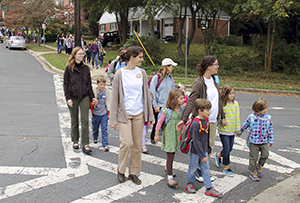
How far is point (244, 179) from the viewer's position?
4.92 metres

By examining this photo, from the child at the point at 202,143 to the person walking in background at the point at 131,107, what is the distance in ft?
2.77

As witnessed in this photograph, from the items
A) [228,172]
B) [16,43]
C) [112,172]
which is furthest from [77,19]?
[16,43]

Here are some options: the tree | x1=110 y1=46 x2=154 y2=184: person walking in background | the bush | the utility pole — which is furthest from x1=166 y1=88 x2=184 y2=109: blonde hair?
the bush

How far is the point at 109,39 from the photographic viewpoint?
36.2 meters

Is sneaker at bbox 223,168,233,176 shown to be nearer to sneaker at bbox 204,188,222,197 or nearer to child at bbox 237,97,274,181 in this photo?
child at bbox 237,97,274,181

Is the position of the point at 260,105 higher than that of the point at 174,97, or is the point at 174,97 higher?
the point at 174,97

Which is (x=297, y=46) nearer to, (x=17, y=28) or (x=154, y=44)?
(x=154, y=44)

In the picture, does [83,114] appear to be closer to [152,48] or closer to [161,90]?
[161,90]

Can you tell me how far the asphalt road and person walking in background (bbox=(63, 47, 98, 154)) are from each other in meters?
0.55

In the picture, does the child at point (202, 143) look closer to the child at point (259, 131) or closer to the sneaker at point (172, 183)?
the sneaker at point (172, 183)

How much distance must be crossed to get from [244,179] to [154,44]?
16.3 m

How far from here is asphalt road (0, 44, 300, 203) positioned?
167 inches

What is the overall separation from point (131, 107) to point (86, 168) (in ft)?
4.85

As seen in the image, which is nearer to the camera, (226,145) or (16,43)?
(226,145)
